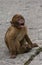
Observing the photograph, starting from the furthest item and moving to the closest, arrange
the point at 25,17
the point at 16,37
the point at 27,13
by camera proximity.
Result: the point at 27,13, the point at 25,17, the point at 16,37

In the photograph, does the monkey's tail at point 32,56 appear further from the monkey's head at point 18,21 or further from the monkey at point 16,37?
the monkey's head at point 18,21

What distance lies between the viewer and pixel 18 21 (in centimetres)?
709

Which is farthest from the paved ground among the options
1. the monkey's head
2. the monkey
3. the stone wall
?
the monkey's head

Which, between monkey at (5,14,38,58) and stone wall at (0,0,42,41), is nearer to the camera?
→ monkey at (5,14,38,58)

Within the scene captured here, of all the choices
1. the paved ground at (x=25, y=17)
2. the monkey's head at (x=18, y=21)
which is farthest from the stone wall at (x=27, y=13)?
the monkey's head at (x=18, y=21)

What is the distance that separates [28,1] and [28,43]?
387 centimetres

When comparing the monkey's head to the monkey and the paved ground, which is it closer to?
the monkey

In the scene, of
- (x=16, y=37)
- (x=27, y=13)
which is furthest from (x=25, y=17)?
(x=16, y=37)

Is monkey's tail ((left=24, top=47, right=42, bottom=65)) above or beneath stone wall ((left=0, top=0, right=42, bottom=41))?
beneath

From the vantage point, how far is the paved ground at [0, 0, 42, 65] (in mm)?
7180

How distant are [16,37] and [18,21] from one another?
0.34 m

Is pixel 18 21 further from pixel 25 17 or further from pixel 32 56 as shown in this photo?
pixel 25 17

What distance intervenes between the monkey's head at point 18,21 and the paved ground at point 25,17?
64cm

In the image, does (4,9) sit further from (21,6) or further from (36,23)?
(36,23)
